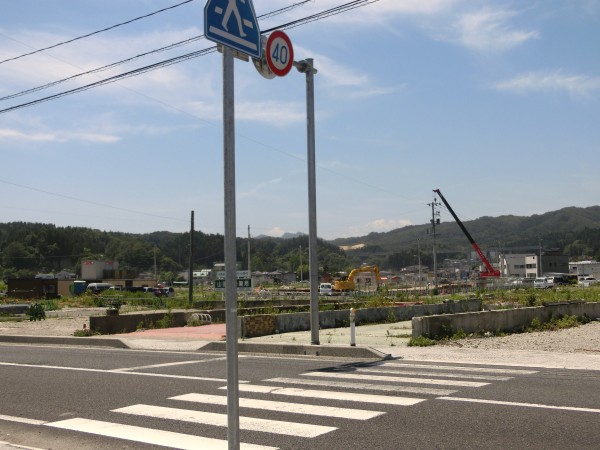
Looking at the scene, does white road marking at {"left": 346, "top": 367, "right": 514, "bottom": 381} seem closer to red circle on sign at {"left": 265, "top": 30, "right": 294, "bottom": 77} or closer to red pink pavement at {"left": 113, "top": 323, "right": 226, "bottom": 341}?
red circle on sign at {"left": 265, "top": 30, "right": 294, "bottom": 77}

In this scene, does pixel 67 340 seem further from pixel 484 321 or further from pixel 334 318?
pixel 484 321

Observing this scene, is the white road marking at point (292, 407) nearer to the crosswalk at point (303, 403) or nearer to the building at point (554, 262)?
the crosswalk at point (303, 403)

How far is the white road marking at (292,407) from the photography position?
847 centimetres

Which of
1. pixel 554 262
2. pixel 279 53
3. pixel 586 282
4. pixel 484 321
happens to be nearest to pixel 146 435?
pixel 279 53

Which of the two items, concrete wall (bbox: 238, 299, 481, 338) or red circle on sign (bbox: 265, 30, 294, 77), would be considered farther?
concrete wall (bbox: 238, 299, 481, 338)

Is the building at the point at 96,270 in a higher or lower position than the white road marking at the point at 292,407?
higher

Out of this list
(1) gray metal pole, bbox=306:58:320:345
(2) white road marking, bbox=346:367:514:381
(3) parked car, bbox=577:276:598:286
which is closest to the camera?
(2) white road marking, bbox=346:367:514:381

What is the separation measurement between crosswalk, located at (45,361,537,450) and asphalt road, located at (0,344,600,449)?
0.7 inches

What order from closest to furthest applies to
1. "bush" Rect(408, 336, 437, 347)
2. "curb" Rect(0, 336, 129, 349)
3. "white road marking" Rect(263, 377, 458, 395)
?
1. "white road marking" Rect(263, 377, 458, 395)
2. "bush" Rect(408, 336, 437, 347)
3. "curb" Rect(0, 336, 129, 349)

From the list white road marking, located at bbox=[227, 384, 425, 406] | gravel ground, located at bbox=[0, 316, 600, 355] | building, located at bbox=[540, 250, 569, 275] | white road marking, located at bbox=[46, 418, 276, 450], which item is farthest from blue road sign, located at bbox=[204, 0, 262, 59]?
building, located at bbox=[540, 250, 569, 275]

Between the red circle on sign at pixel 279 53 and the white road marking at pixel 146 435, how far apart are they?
270 inches

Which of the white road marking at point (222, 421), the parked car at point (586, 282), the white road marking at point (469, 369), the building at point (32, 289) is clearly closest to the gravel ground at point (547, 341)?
the white road marking at point (469, 369)

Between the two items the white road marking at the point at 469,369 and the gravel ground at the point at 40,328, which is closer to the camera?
the white road marking at the point at 469,369

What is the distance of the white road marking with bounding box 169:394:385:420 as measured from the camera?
8.47m
